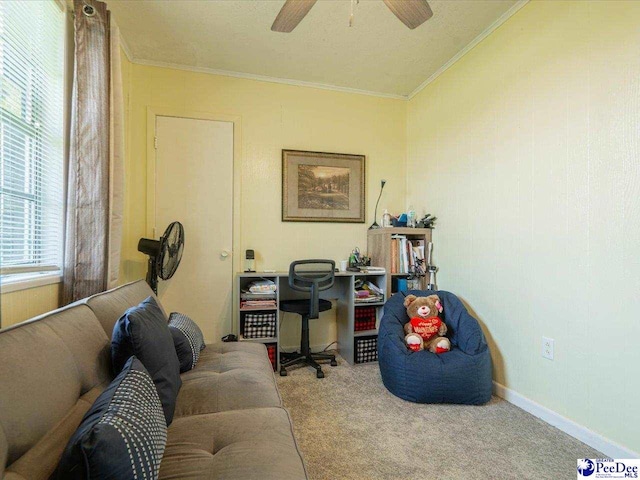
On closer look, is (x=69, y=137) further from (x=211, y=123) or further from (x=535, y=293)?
(x=535, y=293)

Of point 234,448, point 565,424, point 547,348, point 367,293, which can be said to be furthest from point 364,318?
point 234,448

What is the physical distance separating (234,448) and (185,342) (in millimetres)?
771

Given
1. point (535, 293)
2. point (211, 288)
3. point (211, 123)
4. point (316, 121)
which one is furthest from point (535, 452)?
point (211, 123)

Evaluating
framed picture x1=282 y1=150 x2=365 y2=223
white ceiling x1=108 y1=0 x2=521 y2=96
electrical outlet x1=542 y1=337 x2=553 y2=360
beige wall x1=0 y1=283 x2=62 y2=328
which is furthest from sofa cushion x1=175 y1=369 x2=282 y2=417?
white ceiling x1=108 y1=0 x2=521 y2=96

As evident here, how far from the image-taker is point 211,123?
9.53 feet

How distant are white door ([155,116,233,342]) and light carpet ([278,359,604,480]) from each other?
1136 mm

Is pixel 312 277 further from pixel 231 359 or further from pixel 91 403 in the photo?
pixel 91 403

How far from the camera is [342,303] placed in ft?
10.1

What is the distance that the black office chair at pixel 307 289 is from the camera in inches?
101

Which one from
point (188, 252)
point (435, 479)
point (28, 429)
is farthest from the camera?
point (188, 252)

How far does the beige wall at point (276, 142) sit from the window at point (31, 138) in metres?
0.98

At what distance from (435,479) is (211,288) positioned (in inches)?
87.9

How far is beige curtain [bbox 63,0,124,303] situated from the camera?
5.72ft

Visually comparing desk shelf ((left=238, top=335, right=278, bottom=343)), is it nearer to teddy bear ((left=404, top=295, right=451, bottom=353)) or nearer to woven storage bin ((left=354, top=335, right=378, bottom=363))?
woven storage bin ((left=354, top=335, right=378, bottom=363))
